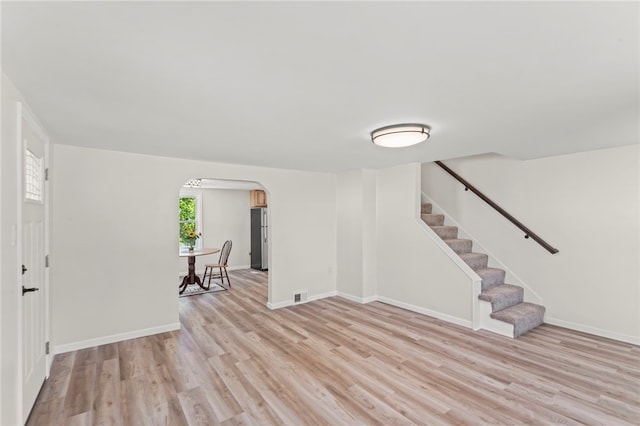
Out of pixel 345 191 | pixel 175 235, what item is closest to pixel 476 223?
pixel 345 191

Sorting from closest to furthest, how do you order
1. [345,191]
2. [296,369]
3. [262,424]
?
[262,424] < [296,369] < [345,191]

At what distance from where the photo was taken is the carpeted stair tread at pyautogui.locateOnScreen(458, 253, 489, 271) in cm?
429

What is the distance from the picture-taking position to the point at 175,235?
380cm

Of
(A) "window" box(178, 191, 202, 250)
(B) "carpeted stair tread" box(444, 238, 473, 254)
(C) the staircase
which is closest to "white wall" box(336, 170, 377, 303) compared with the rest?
(C) the staircase

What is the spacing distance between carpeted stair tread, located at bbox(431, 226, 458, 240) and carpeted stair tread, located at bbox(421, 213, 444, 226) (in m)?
0.15

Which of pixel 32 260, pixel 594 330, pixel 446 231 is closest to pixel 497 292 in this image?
pixel 594 330

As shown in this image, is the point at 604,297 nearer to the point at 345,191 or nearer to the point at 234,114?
the point at 345,191

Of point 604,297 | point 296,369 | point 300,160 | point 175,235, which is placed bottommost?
point 296,369

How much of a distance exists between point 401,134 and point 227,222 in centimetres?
645

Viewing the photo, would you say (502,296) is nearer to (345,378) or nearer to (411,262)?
(411,262)

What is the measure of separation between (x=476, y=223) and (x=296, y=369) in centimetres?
354

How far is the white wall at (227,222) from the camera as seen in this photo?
7.75 meters

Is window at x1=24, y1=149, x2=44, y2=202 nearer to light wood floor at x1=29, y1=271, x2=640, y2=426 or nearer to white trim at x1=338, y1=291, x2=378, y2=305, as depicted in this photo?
light wood floor at x1=29, y1=271, x2=640, y2=426

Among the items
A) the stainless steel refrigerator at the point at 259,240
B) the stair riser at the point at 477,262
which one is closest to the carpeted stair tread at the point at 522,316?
the stair riser at the point at 477,262
